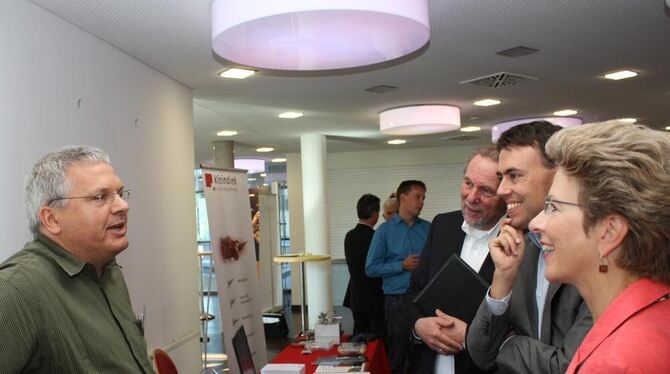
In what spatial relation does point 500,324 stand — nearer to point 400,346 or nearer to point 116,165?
point 400,346

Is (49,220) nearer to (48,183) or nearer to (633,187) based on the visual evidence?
(48,183)

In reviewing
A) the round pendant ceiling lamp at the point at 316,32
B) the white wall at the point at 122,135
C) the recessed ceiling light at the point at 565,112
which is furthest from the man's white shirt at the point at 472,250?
the recessed ceiling light at the point at 565,112

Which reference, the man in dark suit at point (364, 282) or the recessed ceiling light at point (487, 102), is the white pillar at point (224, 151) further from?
the recessed ceiling light at point (487, 102)

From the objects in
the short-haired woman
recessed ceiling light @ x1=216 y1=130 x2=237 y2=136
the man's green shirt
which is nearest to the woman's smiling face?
the short-haired woman

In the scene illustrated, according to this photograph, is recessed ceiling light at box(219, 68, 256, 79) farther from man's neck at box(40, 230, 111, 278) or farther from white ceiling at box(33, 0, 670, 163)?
man's neck at box(40, 230, 111, 278)

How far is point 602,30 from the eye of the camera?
4016 mm

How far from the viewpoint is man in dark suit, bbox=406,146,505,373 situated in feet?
6.80

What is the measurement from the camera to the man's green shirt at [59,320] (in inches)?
62.4

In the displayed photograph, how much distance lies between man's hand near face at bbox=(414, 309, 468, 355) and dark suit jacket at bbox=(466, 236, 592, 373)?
226 mm

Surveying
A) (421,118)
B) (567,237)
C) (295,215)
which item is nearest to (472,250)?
(567,237)

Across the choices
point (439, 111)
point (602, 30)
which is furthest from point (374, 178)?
point (602, 30)

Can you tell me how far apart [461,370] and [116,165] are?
2641 mm

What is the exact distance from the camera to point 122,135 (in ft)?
13.0

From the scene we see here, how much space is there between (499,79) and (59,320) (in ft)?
14.7
